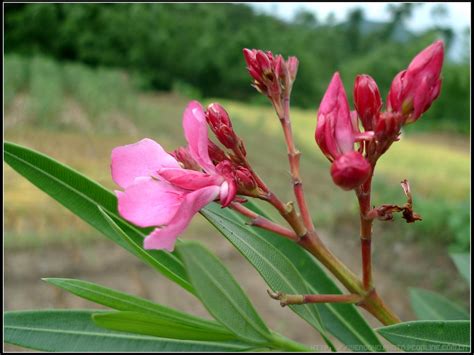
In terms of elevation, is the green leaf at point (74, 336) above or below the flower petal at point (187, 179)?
below

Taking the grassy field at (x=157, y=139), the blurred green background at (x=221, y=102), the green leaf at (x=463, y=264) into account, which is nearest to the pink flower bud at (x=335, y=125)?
the green leaf at (x=463, y=264)

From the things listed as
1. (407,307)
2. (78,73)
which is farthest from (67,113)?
(407,307)

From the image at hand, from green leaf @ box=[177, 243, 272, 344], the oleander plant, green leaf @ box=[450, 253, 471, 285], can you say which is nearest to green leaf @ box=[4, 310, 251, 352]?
the oleander plant

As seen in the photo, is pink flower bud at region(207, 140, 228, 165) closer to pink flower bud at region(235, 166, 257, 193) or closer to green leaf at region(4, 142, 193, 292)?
pink flower bud at region(235, 166, 257, 193)

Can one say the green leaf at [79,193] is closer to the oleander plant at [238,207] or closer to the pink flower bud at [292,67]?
the oleander plant at [238,207]

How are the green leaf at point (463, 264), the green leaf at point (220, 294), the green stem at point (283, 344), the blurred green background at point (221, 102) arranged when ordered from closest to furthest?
the green leaf at point (220, 294), the green stem at point (283, 344), the green leaf at point (463, 264), the blurred green background at point (221, 102)

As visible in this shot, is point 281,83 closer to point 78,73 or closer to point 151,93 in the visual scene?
point 78,73
